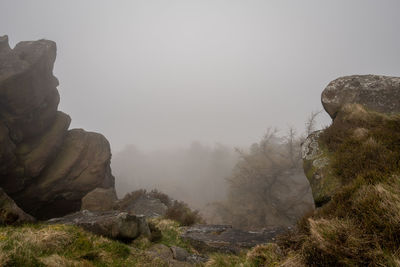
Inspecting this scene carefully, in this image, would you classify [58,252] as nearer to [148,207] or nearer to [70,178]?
[148,207]

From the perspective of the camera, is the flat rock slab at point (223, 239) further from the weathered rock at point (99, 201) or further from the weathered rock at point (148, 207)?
the weathered rock at point (99, 201)

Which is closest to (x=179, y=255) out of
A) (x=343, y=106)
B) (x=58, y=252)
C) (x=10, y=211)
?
(x=58, y=252)

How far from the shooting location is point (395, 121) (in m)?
6.45

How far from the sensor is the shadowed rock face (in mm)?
18516

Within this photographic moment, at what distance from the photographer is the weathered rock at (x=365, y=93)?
26.3 ft

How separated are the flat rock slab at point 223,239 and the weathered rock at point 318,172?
347 cm

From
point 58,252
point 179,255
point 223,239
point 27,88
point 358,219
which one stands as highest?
point 27,88

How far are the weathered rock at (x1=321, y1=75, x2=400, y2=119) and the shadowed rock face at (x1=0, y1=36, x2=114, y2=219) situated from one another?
2296 centimetres

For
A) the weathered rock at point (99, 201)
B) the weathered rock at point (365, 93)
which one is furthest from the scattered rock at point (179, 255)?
the weathered rock at point (99, 201)

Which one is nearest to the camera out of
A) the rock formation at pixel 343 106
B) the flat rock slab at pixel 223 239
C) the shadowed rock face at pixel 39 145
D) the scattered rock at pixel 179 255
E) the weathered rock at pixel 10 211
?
the rock formation at pixel 343 106

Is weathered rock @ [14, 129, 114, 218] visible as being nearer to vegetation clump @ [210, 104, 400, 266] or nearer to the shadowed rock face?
the shadowed rock face

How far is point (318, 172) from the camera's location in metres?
6.64

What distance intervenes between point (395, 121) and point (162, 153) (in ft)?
335

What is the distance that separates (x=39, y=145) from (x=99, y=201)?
10.6 m
